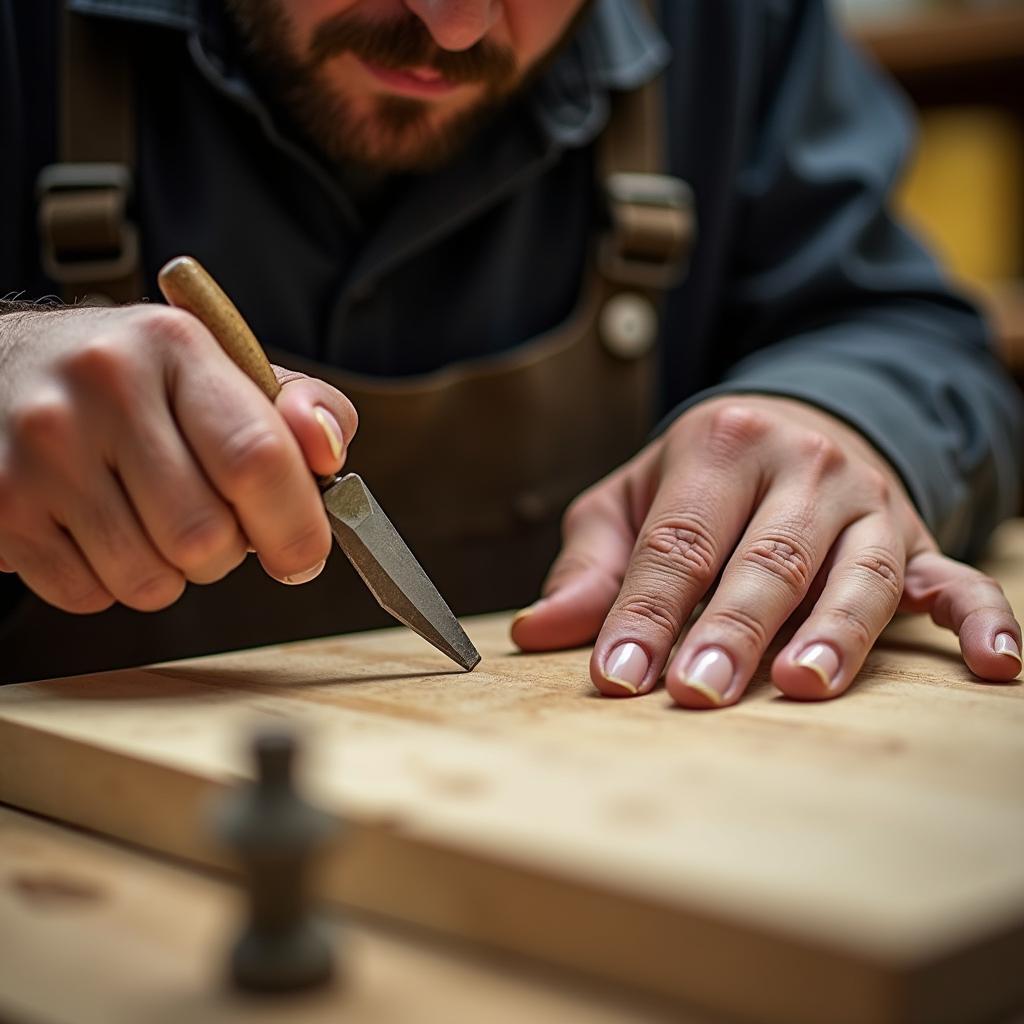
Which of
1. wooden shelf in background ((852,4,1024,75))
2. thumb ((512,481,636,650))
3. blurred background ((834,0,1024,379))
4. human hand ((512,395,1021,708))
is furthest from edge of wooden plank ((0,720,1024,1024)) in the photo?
wooden shelf in background ((852,4,1024,75))

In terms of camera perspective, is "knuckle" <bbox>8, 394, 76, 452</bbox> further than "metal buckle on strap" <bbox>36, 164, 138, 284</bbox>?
No

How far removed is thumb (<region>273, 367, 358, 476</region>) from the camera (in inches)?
29.3

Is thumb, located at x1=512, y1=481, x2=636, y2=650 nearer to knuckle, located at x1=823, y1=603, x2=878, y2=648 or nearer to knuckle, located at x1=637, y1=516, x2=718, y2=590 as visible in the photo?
knuckle, located at x1=637, y1=516, x2=718, y2=590

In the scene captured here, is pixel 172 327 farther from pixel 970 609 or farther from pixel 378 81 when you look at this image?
pixel 970 609

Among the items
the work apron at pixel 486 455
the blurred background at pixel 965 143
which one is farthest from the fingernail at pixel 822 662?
the blurred background at pixel 965 143

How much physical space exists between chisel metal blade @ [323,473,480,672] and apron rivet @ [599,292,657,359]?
0.53m

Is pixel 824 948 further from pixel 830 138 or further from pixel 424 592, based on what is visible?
pixel 830 138

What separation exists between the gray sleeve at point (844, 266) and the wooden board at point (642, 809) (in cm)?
56

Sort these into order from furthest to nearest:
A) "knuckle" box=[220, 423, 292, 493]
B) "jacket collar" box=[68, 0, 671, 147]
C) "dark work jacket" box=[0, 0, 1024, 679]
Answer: "jacket collar" box=[68, 0, 671, 147]
"dark work jacket" box=[0, 0, 1024, 679]
"knuckle" box=[220, 423, 292, 493]

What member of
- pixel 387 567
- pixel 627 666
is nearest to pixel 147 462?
pixel 387 567

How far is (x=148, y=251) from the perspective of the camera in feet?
3.87

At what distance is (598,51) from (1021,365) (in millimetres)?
1286

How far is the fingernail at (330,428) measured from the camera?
75 centimetres

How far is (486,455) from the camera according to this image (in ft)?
4.23
